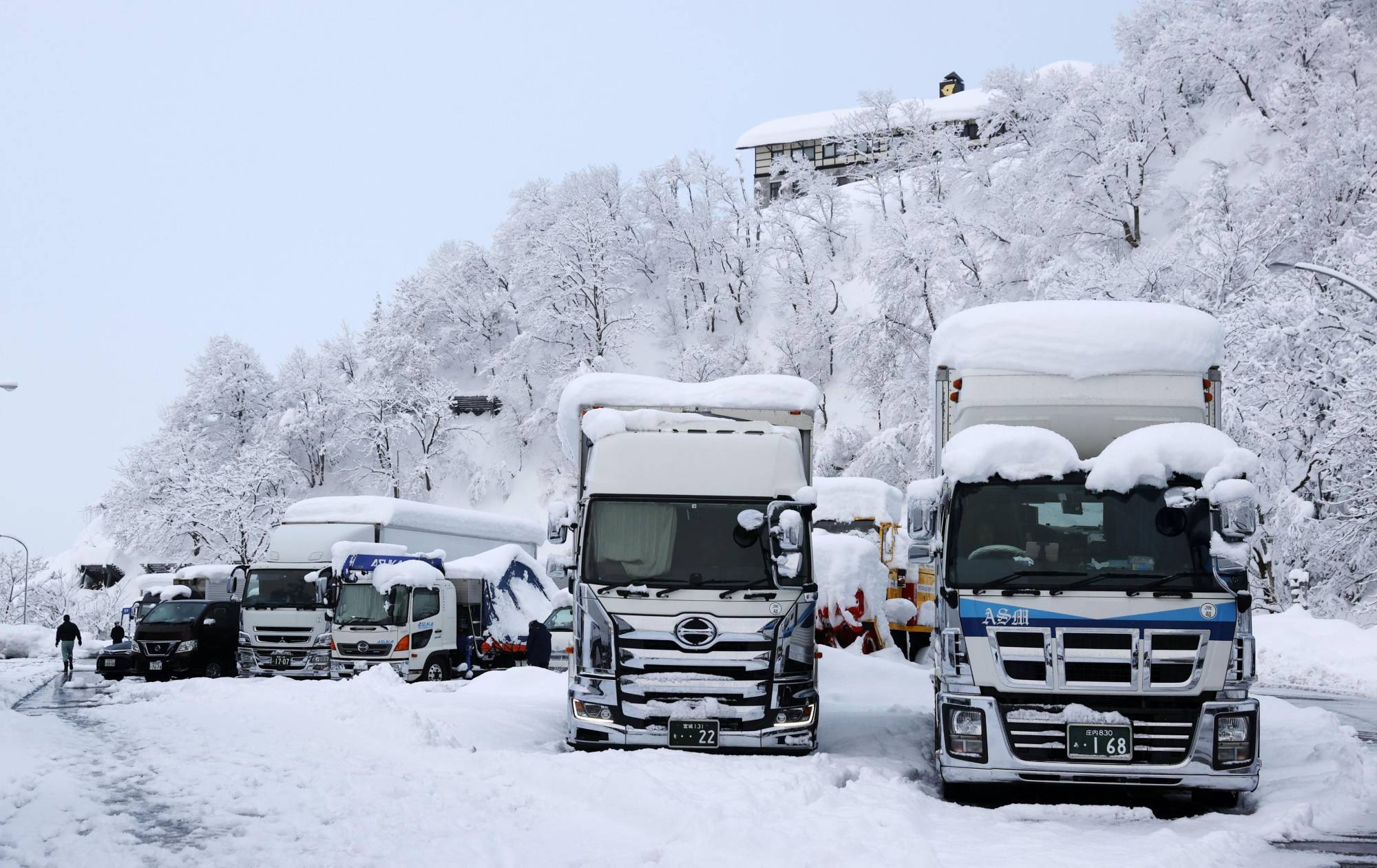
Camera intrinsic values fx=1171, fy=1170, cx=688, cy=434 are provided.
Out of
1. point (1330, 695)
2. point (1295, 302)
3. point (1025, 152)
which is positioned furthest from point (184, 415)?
point (1330, 695)

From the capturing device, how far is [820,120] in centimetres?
9856

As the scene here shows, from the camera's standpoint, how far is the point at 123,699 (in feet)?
57.5

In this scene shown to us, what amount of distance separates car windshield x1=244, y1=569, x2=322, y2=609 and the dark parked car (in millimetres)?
3961

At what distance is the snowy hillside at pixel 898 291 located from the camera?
31.5m

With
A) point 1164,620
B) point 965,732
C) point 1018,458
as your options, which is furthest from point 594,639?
point 1164,620

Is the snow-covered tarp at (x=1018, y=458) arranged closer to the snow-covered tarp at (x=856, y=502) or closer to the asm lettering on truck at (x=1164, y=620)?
the asm lettering on truck at (x=1164, y=620)

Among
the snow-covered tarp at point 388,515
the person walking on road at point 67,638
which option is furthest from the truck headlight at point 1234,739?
the person walking on road at point 67,638

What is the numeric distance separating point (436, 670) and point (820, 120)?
83733 mm

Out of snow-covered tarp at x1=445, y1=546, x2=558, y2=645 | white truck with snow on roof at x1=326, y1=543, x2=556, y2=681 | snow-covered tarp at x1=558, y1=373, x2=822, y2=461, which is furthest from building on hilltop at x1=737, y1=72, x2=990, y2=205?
snow-covered tarp at x1=558, y1=373, x2=822, y2=461

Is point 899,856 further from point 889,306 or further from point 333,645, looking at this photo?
point 889,306

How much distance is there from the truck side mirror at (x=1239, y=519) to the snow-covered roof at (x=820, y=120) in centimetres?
7716

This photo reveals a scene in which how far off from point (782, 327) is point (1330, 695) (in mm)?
Answer: 48782

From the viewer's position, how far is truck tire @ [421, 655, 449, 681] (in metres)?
21.9

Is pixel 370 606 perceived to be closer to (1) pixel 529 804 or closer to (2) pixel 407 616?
(2) pixel 407 616
